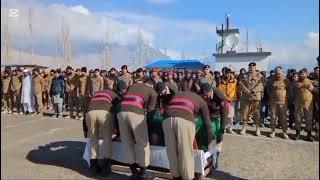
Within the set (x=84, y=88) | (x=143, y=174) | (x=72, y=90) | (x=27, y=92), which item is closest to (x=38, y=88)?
(x=27, y=92)

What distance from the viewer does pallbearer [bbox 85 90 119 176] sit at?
323 inches

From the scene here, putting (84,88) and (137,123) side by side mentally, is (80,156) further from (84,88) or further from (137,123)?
(84,88)

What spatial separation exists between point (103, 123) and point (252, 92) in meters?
5.46

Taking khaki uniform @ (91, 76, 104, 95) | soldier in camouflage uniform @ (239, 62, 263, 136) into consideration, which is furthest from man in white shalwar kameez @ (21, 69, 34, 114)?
soldier in camouflage uniform @ (239, 62, 263, 136)

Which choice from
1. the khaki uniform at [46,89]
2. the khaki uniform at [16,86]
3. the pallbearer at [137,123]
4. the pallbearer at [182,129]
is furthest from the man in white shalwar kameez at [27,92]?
the pallbearer at [182,129]

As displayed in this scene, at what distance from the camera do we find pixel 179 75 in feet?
53.5

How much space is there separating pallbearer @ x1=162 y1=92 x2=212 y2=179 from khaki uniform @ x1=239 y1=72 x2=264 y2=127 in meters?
5.34

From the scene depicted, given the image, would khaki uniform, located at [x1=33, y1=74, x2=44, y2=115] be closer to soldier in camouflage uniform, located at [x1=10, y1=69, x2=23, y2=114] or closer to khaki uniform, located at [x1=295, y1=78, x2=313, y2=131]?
soldier in camouflage uniform, located at [x1=10, y1=69, x2=23, y2=114]

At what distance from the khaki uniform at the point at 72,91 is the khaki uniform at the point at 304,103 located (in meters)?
7.27

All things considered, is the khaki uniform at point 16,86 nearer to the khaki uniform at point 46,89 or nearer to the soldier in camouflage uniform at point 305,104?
the khaki uniform at point 46,89

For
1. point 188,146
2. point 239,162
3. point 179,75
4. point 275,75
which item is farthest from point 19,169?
point 179,75

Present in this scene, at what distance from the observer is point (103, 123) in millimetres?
8195

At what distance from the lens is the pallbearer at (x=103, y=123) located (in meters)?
8.20

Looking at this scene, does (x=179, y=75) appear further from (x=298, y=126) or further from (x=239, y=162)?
(x=239, y=162)
